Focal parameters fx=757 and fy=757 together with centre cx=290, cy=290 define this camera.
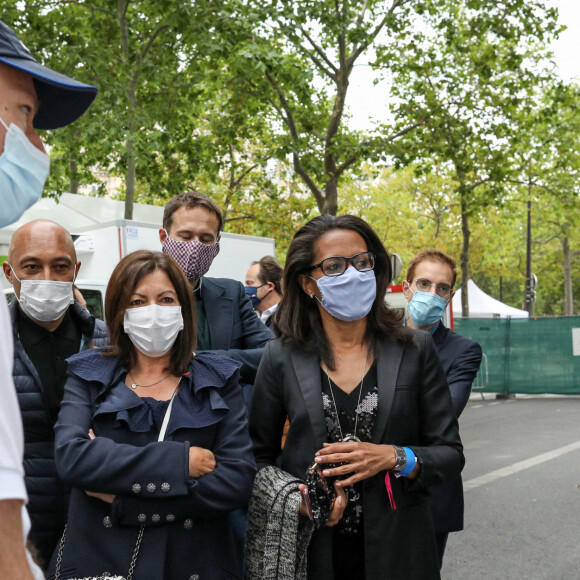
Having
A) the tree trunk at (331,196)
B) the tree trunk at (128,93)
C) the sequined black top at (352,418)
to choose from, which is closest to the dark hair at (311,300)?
the sequined black top at (352,418)

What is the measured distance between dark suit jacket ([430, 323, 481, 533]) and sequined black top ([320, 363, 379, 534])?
795mm

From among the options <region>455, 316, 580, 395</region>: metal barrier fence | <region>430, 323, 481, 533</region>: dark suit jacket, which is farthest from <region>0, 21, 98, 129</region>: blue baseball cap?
<region>455, 316, 580, 395</region>: metal barrier fence

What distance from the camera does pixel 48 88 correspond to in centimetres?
158

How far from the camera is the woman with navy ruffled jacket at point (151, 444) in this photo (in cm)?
232

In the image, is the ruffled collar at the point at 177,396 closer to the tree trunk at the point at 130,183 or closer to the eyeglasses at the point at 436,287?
the eyeglasses at the point at 436,287

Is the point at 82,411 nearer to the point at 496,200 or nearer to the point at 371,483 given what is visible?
the point at 371,483

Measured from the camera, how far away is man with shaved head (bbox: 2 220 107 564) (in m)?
2.70

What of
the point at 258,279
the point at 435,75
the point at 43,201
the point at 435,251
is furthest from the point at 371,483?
the point at 435,75

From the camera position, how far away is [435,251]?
4.24 meters

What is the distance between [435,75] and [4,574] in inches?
737

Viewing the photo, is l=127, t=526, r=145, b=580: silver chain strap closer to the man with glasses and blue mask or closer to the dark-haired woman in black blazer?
the dark-haired woman in black blazer

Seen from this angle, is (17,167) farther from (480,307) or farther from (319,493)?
(480,307)

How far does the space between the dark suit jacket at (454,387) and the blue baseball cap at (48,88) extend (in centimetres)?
214

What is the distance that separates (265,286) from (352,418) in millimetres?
4047
